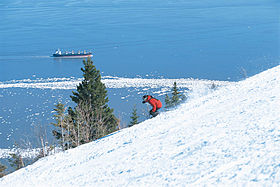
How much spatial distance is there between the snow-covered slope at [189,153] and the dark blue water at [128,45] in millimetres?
21673

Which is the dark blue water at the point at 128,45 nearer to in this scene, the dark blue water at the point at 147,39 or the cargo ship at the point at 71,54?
the dark blue water at the point at 147,39

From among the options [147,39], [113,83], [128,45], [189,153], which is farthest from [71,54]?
[189,153]

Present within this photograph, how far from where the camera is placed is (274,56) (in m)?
47.6

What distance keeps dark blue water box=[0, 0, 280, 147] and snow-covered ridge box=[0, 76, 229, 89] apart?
1411mm

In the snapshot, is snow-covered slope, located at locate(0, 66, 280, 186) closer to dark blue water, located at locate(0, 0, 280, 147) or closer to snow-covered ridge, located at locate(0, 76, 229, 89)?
dark blue water, located at locate(0, 0, 280, 147)

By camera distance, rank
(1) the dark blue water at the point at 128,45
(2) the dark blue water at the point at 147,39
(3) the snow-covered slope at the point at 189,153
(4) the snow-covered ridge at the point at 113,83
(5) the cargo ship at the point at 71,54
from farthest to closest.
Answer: (5) the cargo ship at the point at 71,54, (2) the dark blue water at the point at 147,39, (4) the snow-covered ridge at the point at 113,83, (1) the dark blue water at the point at 128,45, (3) the snow-covered slope at the point at 189,153

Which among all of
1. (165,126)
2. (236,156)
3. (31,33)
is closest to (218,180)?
(236,156)

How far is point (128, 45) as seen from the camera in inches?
2256

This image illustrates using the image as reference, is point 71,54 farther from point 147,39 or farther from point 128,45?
point 147,39

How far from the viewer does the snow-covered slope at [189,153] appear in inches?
248

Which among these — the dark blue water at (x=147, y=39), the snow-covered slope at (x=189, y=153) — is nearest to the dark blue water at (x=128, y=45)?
the dark blue water at (x=147, y=39)

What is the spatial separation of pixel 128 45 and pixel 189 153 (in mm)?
50770

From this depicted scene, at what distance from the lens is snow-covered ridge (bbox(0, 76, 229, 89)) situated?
4275 cm

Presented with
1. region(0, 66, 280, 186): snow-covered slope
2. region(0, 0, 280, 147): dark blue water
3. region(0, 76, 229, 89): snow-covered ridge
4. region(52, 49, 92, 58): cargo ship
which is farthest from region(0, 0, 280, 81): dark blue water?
region(0, 66, 280, 186): snow-covered slope
